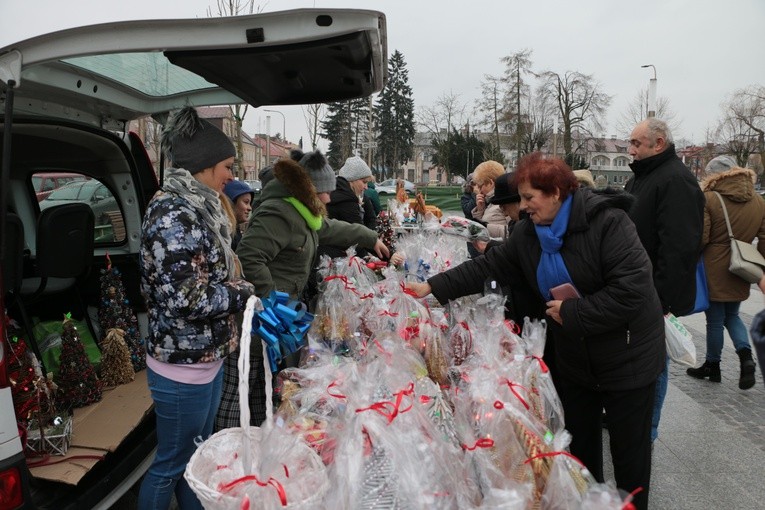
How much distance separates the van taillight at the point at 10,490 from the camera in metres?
1.90

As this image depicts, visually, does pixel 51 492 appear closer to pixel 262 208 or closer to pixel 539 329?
pixel 262 208

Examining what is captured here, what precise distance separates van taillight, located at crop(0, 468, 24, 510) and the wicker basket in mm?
820

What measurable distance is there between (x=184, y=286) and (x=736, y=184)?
188 inches

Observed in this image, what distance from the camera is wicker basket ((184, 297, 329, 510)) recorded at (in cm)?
142

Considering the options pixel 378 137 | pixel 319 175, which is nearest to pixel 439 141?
pixel 378 137

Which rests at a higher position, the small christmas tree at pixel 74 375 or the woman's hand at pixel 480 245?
the woman's hand at pixel 480 245

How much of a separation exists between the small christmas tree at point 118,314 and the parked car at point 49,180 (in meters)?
0.81

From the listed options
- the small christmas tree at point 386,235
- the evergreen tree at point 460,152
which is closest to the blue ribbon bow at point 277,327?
the small christmas tree at point 386,235

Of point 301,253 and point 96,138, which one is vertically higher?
point 96,138

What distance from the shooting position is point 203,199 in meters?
2.26

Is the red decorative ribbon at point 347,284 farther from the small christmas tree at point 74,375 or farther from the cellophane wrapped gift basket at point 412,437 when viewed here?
the small christmas tree at point 74,375

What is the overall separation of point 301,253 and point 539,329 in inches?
64.2

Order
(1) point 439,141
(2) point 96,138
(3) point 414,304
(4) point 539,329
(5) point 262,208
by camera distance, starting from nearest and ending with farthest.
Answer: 1. (4) point 539,329
2. (3) point 414,304
3. (5) point 262,208
4. (2) point 96,138
5. (1) point 439,141

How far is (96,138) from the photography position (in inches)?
140
